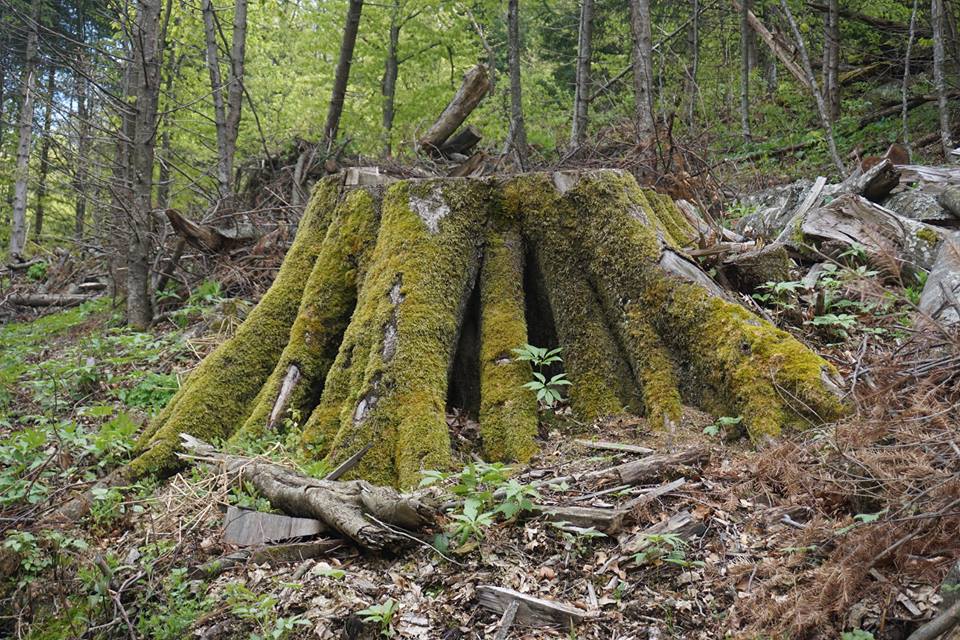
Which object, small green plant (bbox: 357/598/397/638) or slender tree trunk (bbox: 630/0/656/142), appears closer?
small green plant (bbox: 357/598/397/638)

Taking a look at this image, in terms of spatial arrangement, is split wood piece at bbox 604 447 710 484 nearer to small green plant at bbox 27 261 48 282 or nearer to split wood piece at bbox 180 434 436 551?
split wood piece at bbox 180 434 436 551

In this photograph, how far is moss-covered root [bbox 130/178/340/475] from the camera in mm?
4578

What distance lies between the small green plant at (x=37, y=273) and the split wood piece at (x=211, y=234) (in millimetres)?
9552

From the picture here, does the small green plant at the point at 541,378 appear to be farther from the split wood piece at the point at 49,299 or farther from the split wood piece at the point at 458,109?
the split wood piece at the point at 49,299

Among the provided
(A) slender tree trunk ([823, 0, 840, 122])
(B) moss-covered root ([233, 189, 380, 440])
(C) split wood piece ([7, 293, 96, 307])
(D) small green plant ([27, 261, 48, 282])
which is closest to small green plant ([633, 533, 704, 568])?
(B) moss-covered root ([233, 189, 380, 440])

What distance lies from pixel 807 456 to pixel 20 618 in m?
3.91

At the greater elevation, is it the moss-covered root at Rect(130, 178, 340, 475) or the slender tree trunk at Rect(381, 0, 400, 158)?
the slender tree trunk at Rect(381, 0, 400, 158)

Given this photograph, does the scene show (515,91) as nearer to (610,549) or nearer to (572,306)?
(572,306)

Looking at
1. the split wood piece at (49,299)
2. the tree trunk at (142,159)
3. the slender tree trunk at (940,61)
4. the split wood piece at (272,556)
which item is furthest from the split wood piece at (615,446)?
the split wood piece at (49,299)

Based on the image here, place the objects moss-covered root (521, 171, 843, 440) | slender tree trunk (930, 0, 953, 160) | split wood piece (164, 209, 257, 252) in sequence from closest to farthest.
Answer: moss-covered root (521, 171, 843, 440), split wood piece (164, 209, 257, 252), slender tree trunk (930, 0, 953, 160)

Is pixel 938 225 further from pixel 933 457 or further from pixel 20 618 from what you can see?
pixel 20 618

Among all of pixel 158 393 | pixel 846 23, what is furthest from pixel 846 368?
pixel 846 23

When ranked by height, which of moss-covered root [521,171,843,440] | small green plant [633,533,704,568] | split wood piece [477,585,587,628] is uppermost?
moss-covered root [521,171,843,440]

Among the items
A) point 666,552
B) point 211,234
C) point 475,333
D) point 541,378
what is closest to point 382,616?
point 666,552
